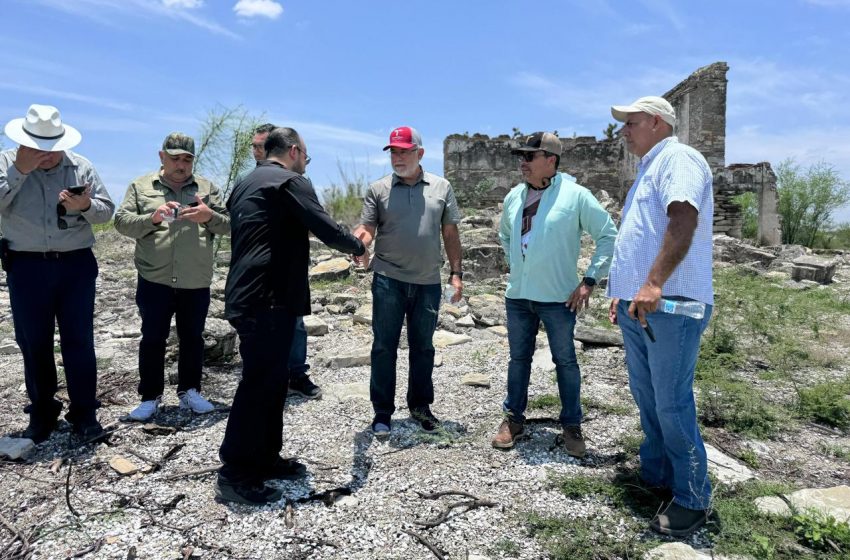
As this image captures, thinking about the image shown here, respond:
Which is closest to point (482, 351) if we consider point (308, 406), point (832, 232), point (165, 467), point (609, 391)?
point (609, 391)

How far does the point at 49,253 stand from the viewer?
378 centimetres

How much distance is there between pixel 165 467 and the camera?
3578 millimetres

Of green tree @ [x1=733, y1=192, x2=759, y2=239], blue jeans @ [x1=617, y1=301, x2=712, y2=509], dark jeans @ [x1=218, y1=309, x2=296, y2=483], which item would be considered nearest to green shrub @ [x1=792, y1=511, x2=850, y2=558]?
blue jeans @ [x1=617, y1=301, x2=712, y2=509]

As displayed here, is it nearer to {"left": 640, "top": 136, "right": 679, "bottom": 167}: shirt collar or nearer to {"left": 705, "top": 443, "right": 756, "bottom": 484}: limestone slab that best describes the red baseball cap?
{"left": 640, "top": 136, "right": 679, "bottom": 167}: shirt collar

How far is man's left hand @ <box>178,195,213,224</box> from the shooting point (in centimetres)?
400

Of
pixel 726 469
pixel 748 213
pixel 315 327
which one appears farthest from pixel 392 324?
pixel 748 213

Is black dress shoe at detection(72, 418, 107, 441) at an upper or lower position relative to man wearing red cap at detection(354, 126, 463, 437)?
lower

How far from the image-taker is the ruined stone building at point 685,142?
15.6 meters

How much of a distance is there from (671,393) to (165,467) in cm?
282

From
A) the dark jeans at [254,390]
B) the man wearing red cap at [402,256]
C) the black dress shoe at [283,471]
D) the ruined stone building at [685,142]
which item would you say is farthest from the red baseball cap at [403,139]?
the ruined stone building at [685,142]

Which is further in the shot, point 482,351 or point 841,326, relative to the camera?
point 841,326

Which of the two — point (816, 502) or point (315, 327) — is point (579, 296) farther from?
point (315, 327)

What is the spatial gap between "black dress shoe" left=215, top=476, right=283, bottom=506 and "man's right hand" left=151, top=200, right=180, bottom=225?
5.79ft

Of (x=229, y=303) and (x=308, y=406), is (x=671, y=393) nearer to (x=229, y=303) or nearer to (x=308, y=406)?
(x=229, y=303)
